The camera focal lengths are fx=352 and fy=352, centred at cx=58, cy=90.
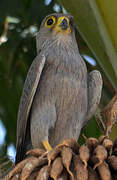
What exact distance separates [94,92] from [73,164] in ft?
5.08

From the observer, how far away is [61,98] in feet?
9.50

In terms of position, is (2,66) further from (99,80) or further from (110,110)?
(110,110)

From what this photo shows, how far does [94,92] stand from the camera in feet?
10.1

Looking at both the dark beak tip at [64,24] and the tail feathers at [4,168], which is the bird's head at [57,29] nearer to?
the dark beak tip at [64,24]

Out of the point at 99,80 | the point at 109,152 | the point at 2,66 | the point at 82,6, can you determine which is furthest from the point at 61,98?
the point at 2,66

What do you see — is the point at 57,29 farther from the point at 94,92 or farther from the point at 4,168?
the point at 4,168

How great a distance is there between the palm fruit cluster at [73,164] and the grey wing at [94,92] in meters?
1.39

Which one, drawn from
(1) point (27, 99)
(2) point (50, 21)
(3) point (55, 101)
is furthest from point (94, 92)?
(2) point (50, 21)

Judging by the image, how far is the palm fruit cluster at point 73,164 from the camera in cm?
148

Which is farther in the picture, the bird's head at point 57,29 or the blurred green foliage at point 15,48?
the blurred green foliage at point 15,48

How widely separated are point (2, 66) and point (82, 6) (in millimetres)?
2363

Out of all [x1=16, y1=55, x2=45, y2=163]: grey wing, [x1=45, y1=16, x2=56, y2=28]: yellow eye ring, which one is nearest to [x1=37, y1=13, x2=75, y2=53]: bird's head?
[x1=45, y1=16, x2=56, y2=28]: yellow eye ring

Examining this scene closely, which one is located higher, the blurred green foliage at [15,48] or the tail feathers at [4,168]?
the blurred green foliage at [15,48]

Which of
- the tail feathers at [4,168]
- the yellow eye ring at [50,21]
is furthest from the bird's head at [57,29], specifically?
the tail feathers at [4,168]
